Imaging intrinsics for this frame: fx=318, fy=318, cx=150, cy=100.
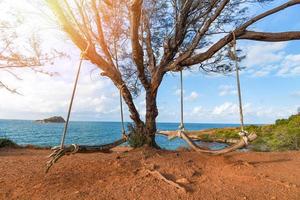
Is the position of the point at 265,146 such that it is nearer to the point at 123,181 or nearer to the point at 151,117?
the point at 151,117

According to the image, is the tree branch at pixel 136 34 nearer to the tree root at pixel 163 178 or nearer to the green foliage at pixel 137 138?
the green foliage at pixel 137 138

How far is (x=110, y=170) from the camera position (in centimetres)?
540

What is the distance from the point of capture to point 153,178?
499 centimetres

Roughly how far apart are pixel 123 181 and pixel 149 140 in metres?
2.49

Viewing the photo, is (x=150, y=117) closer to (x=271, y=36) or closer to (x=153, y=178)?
(x=153, y=178)

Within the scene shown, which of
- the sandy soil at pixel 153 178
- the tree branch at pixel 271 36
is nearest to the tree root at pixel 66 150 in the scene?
the sandy soil at pixel 153 178

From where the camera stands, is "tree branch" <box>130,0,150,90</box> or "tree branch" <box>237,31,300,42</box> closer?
"tree branch" <box>130,0,150,90</box>

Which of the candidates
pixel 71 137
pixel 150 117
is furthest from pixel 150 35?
pixel 71 137

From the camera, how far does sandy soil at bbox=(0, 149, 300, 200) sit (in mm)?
4551

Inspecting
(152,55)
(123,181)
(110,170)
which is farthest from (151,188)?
(152,55)

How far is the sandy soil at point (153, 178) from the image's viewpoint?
4551 millimetres

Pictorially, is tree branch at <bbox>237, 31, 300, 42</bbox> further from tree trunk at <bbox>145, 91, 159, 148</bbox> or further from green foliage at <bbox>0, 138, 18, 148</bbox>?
green foliage at <bbox>0, 138, 18, 148</bbox>

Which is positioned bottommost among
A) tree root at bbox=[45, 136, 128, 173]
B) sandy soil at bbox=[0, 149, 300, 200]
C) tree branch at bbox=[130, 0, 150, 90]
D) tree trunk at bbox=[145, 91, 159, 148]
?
sandy soil at bbox=[0, 149, 300, 200]

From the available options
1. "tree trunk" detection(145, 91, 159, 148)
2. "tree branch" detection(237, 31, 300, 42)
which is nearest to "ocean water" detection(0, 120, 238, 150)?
"tree trunk" detection(145, 91, 159, 148)
